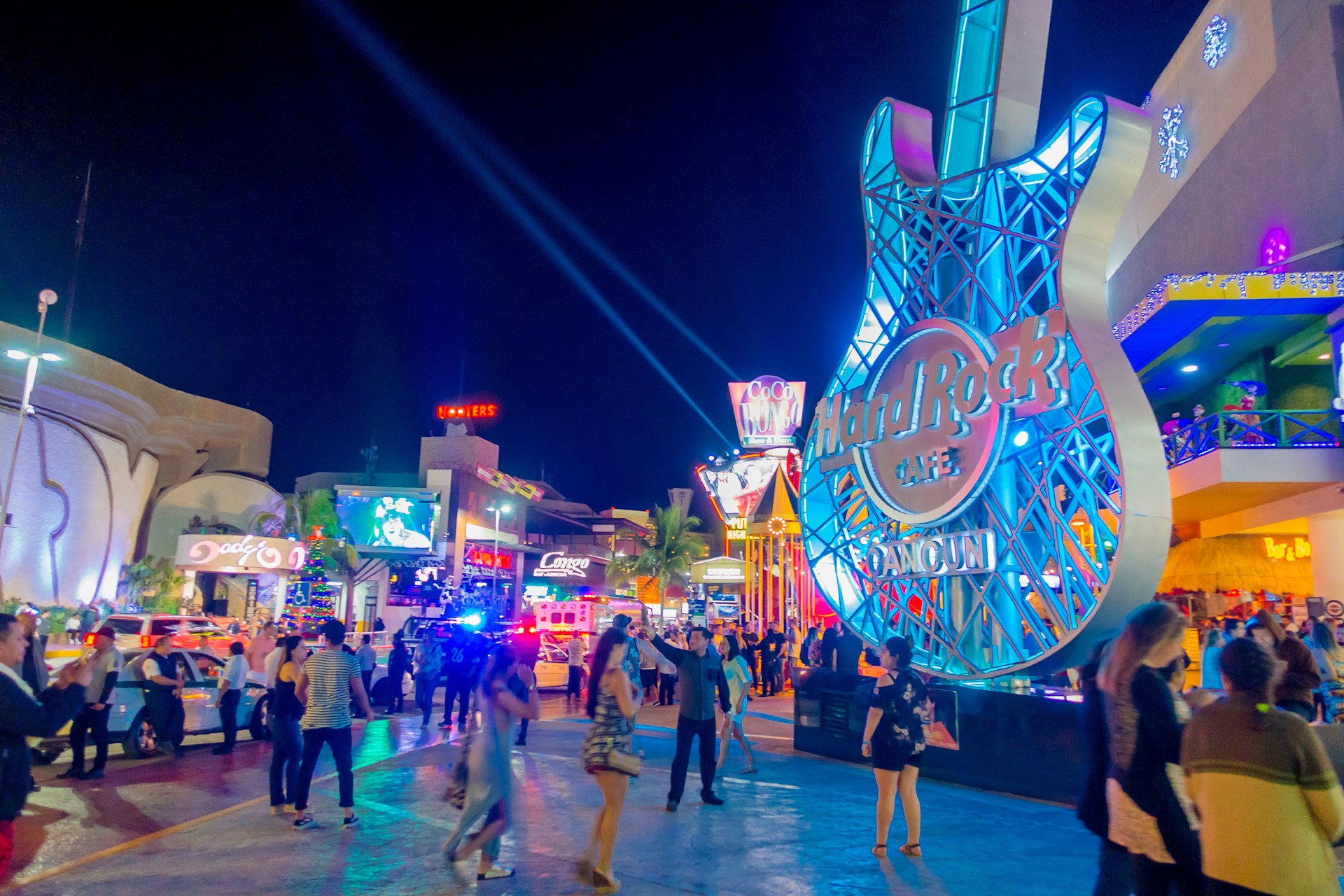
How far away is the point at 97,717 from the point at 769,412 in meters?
26.0

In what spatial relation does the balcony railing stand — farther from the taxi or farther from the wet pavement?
the taxi

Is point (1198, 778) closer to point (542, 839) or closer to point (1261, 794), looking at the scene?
point (1261, 794)

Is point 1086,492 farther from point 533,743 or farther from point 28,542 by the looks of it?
point 28,542

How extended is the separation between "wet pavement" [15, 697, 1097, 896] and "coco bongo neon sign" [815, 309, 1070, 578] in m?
3.24

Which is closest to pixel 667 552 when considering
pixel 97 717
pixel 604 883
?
pixel 97 717

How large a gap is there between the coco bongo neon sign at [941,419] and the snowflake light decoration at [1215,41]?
1832cm

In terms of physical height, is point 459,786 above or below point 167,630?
below

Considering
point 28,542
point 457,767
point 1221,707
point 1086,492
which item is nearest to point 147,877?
point 457,767

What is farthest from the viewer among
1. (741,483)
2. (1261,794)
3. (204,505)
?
(204,505)

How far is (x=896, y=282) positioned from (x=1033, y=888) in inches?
386

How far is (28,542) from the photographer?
107 feet

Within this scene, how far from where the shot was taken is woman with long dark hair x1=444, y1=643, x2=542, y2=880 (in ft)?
20.0

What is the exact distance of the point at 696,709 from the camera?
8.62 metres

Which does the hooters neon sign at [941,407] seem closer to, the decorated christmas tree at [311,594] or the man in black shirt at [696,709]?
the man in black shirt at [696,709]
